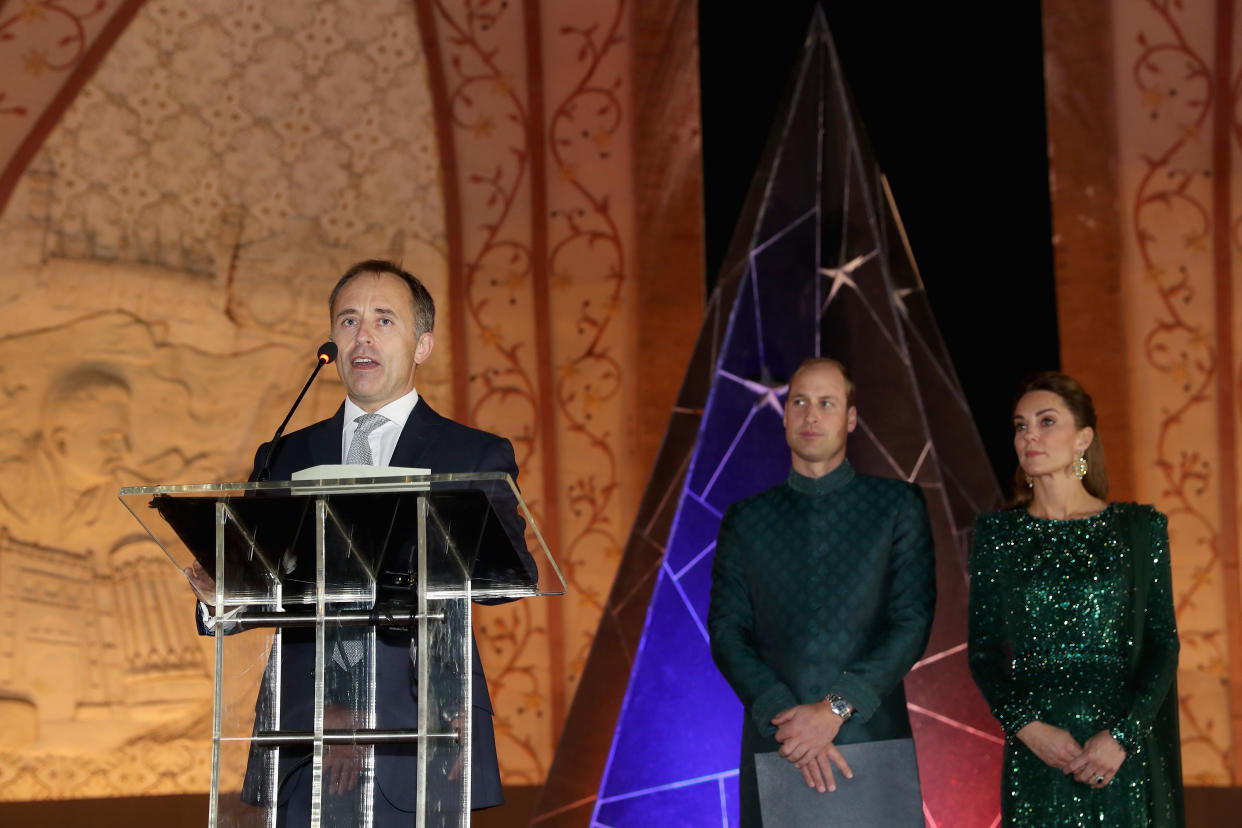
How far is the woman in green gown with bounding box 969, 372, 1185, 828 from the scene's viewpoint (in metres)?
2.03

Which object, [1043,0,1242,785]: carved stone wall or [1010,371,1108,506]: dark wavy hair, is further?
[1043,0,1242,785]: carved stone wall

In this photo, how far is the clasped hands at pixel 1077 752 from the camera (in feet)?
6.55

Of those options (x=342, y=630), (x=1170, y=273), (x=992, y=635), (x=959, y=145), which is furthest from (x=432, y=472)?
(x=1170, y=273)

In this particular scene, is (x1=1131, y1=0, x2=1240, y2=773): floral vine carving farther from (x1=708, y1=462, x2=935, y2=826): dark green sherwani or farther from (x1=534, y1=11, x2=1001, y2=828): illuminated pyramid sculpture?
(x1=708, y1=462, x2=935, y2=826): dark green sherwani

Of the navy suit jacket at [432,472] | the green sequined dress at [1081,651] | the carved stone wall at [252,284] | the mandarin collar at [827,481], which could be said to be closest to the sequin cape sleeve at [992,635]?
the green sequined dress at [1081,651]

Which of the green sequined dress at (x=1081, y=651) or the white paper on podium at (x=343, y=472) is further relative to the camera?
the green sequined dress at (x=1081, y=651)

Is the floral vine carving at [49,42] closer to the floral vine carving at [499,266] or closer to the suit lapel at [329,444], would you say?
the floral vine carving at [499,266]

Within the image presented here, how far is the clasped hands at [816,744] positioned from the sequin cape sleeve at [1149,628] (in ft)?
1.46

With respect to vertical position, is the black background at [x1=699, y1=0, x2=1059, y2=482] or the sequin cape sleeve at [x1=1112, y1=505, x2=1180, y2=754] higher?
the black background at [x1=699, y1=0, x2=1059, y2=482]

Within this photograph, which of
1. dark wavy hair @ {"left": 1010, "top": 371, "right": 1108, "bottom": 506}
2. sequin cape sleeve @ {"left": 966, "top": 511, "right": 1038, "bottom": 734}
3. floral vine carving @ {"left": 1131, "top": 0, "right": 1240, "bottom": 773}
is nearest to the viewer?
sequin cape sleeve @ {"left": 966, "top": 511, "right": 1038, "bottom": 734}

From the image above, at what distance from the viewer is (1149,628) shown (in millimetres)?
2131

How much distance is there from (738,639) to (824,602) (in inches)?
6.4

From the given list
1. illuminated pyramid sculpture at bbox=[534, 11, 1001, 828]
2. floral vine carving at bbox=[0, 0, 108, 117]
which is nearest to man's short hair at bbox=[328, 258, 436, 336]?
illuminated pyramid sculpture at bbox=[534, 11, 1001, 828]

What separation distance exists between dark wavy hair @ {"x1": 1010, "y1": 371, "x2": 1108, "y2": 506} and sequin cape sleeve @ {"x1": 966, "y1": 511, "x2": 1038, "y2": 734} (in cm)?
8
